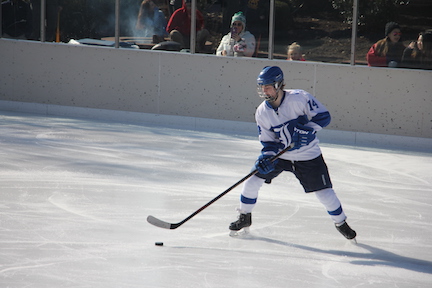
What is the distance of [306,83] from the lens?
7285 mm

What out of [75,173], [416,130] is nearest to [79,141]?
[75,173]

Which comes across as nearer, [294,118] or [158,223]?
[294,118]

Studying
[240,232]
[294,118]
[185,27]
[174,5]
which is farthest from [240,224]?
[174,5]

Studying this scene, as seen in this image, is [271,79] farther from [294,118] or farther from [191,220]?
[191,220]

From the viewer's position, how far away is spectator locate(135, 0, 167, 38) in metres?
7.94

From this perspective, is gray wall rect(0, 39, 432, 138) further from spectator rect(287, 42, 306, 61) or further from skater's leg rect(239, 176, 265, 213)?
skater's leg rect(239, 176, 265, 213)

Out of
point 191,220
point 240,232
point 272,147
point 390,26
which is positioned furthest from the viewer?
point 390,26

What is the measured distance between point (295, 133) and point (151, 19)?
455cm

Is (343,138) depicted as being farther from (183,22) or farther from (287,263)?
(287,263)

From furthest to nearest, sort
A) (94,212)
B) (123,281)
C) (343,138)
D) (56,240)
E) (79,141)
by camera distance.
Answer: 1. (343,138)
2. (79,141)
3. (94,212)
4. (56,240)
5. (123,281)

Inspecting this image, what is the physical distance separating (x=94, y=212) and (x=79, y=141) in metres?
2.38

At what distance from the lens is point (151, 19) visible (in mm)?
7961

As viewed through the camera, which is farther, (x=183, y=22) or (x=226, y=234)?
(x=183, y=22)

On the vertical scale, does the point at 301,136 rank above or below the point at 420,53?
below
